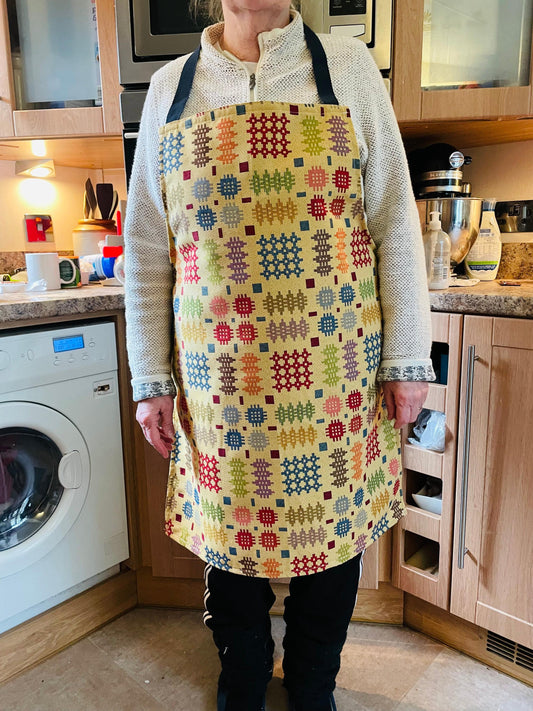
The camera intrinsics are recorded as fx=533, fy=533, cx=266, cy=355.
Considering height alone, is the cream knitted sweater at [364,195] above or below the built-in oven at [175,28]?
below

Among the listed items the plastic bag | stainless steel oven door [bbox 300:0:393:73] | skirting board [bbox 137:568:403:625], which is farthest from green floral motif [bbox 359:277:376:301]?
skirting board [bbox 137:568:403:625]

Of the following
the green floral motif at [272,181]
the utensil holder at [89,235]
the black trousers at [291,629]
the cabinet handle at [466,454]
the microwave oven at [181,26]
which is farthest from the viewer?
the utensil holder at [89,235]

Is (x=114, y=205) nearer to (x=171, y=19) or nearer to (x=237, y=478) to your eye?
(x=171, y=19)

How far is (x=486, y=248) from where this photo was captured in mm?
1462

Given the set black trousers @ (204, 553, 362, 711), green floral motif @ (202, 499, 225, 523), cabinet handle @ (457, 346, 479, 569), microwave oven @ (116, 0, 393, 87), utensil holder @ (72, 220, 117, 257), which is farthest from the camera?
utensil holder @ (72, 220, 117, 257)

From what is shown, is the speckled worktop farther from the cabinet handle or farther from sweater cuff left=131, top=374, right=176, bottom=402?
sweater cuff left=131, top=374, right=176, bottom=402

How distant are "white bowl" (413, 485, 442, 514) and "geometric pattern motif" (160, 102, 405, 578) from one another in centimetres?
36

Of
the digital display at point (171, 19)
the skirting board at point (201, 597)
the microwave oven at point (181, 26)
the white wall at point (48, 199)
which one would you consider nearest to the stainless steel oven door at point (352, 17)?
the microwave oven at point (181, 26)

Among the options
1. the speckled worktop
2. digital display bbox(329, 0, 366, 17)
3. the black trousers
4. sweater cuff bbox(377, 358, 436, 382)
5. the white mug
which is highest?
digital display bbox(329, 0, 366, 17)

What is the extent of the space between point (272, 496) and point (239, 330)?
10.6 inches

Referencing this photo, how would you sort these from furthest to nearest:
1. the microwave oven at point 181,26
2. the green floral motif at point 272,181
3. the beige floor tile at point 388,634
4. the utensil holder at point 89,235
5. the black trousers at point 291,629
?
1. the utensil holder at point 89,235
2. the beige floor tile at point 388,634
3. the microwave oven at point 181,26
4. the black trousers at point 291,629
5. the green floral motif at point 272,181

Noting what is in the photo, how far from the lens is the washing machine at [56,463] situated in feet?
3.74

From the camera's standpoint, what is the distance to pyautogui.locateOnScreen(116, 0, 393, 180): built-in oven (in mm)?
1198

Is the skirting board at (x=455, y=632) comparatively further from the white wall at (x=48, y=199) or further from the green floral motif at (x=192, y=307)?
the white wall at (x=48, y=199)
